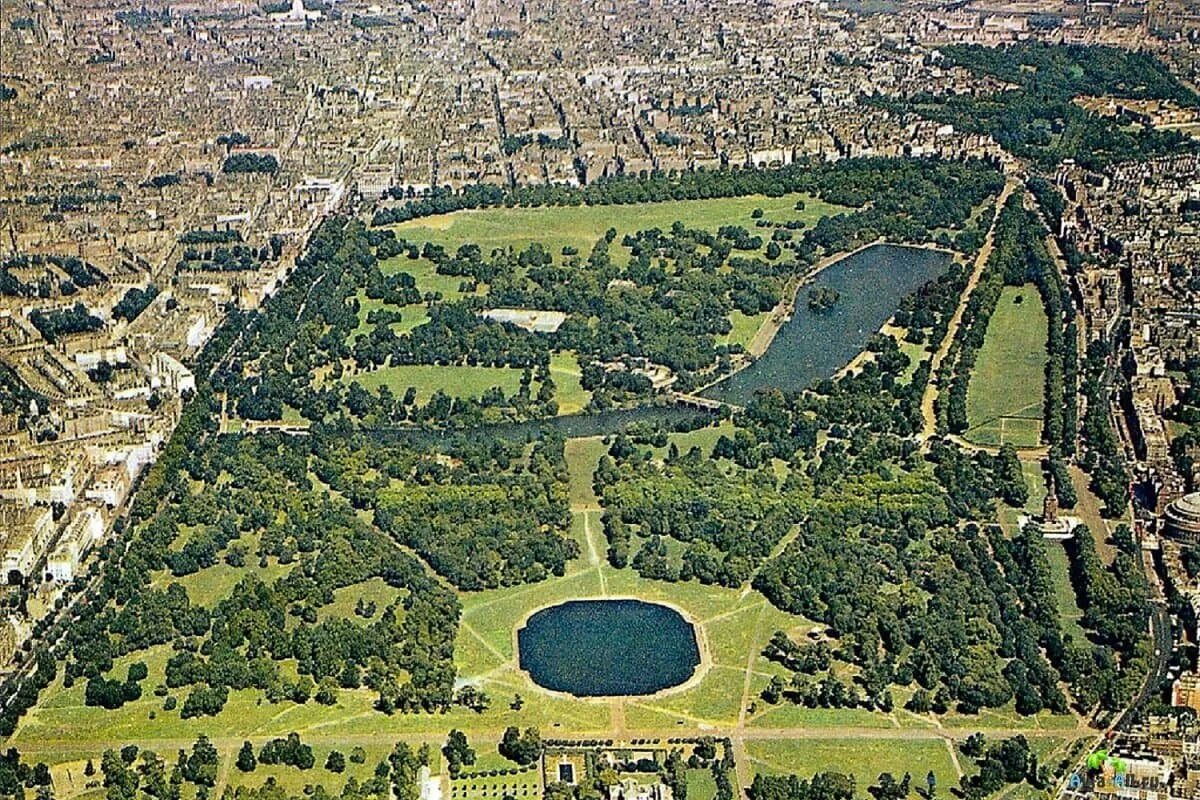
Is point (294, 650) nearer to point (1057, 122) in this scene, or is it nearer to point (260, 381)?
point (260, 381)

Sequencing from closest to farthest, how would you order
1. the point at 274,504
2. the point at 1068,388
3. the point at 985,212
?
the point at 274,504, the point at 1068,388, the point at 985,212

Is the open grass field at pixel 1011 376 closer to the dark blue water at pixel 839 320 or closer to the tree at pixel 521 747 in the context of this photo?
the dark blue water at pixel 839 320

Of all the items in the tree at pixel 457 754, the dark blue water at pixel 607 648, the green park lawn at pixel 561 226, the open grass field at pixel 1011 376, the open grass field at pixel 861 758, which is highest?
the green park lawn at pixel 561 226

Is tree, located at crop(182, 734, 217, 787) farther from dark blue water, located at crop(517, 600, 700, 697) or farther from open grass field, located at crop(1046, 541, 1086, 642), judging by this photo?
open grass field, located at crop(1046, 541, 1086, 642)

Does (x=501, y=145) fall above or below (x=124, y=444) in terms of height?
above

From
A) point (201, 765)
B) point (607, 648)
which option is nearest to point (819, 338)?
point (607, 648)

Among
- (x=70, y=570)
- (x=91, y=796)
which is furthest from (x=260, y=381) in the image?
(x=91, y=796)

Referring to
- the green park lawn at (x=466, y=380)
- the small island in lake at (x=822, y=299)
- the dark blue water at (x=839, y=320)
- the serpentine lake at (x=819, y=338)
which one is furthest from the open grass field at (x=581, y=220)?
the green park lawn at (x=466, y=380)
